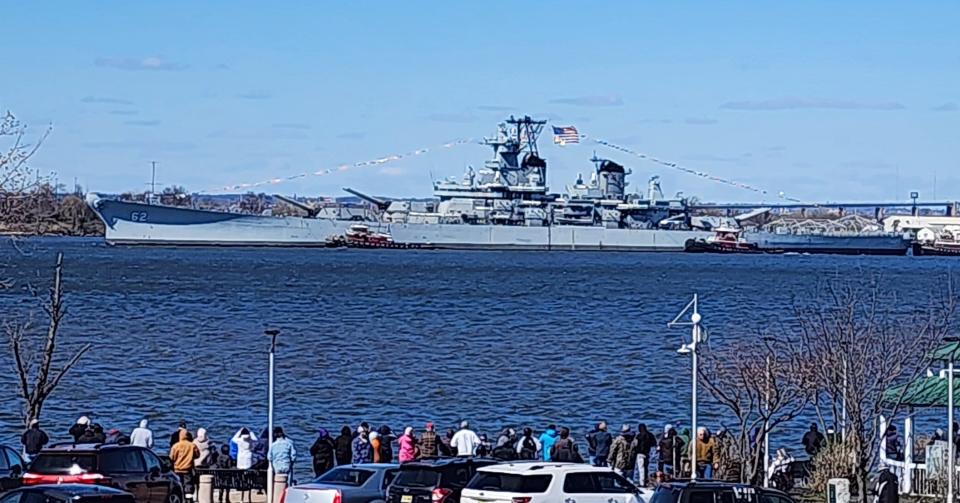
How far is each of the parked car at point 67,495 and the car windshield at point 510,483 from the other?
4.43 metres

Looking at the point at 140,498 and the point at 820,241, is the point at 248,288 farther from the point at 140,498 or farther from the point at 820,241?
the point at 820,241

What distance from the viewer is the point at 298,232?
183375 mm

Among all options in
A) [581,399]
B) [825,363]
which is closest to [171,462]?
A: [825,363]

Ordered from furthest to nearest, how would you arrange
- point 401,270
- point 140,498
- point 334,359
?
point 401,270 → point 334,359 → point 140,498

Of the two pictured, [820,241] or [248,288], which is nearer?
[248,288]

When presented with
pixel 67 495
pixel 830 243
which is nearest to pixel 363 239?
pixel 830 243

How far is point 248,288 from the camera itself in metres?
106

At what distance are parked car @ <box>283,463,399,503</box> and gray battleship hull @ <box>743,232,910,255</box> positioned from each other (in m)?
177

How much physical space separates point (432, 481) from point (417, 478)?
0.61 feet

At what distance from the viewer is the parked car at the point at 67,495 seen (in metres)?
15.4

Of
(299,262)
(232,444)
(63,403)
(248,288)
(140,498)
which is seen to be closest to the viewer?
(140,498)

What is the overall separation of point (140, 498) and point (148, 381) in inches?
1166

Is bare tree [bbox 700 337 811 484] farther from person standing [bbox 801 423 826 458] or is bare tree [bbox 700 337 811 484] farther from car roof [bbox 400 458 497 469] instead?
car roof [bbox 400 458 497 469]

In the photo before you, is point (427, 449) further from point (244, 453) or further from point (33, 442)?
point (33, 442)
